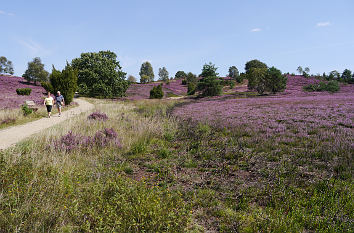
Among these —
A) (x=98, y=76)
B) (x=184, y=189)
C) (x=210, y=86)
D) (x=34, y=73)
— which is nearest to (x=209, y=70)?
(x=210, y=86)

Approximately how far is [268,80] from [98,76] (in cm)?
3470

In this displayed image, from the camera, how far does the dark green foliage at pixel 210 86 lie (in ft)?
123

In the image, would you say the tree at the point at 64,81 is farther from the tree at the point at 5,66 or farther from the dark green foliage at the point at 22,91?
the tree at the point at 5,66

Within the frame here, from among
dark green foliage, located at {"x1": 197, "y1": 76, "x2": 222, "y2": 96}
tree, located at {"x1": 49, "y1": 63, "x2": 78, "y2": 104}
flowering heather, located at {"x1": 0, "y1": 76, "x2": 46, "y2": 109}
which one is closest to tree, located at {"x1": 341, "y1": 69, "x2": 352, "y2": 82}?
dark green foliage, located at {"x1": 197, "y1": 76, "x2": 222, "y2": 96}

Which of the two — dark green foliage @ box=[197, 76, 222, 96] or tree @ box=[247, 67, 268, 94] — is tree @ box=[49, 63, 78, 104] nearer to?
dark green foliage @ box=[197, 76, 222, 96]

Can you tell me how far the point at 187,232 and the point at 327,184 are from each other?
3.21m

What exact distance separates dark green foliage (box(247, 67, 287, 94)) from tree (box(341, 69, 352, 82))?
1236 inches

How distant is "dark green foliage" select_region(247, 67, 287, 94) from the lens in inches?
1395

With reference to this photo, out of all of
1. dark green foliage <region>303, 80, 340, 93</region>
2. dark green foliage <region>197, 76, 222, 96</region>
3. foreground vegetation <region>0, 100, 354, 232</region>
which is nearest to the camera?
foreground vegetation <region>0, 100, 354, 232</region>

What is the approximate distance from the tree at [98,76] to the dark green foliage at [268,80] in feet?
92.2

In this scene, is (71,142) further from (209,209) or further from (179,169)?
(209,209)

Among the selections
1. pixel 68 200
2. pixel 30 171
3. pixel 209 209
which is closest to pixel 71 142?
pixel 30 171

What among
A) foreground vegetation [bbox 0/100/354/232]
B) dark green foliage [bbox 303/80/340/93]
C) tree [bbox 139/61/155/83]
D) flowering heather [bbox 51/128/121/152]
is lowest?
foreground vegetation [bbox 0/100/354/232]

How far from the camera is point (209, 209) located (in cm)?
346
